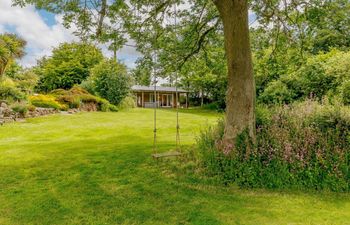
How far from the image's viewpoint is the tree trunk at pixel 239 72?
5.38m

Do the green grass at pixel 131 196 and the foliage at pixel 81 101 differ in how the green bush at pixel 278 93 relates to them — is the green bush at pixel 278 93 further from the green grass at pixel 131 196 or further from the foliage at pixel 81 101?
the foliage at pixel 81 101

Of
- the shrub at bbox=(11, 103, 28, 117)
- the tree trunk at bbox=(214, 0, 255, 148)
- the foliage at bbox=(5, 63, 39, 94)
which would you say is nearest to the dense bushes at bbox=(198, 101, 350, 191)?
the tree trunk at bbox=(214, 0, 255, 148)

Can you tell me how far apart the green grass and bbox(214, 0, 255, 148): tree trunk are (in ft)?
3.92

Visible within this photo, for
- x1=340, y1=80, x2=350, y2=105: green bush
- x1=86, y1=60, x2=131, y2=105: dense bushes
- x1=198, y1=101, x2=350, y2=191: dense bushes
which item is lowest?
x1=198, y1=101, x2=350, y2=191: dense bushes

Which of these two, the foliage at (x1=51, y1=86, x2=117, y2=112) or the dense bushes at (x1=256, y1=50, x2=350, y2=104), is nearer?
the dense bushes at (x1=256, y1=50, x2=350, y2=104)

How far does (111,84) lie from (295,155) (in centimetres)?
1982

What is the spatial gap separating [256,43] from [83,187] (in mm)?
6267

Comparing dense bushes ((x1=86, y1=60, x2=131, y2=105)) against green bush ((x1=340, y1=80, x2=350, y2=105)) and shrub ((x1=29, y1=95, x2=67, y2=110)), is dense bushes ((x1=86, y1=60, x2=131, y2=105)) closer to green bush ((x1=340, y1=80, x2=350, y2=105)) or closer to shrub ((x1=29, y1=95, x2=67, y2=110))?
shrub ((x1=29, y1=95, x2=67, y2=110))

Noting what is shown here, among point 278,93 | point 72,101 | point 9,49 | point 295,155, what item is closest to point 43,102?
point 72,101

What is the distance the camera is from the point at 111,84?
23156 millimetres

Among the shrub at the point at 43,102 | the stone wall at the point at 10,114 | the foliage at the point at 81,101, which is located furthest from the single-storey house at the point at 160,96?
the stone wall at the point at 10,114

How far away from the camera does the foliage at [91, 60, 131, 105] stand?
75.2 ft

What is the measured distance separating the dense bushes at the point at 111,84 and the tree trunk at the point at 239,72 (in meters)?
18.1

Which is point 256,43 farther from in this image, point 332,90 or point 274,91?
point 274,91
